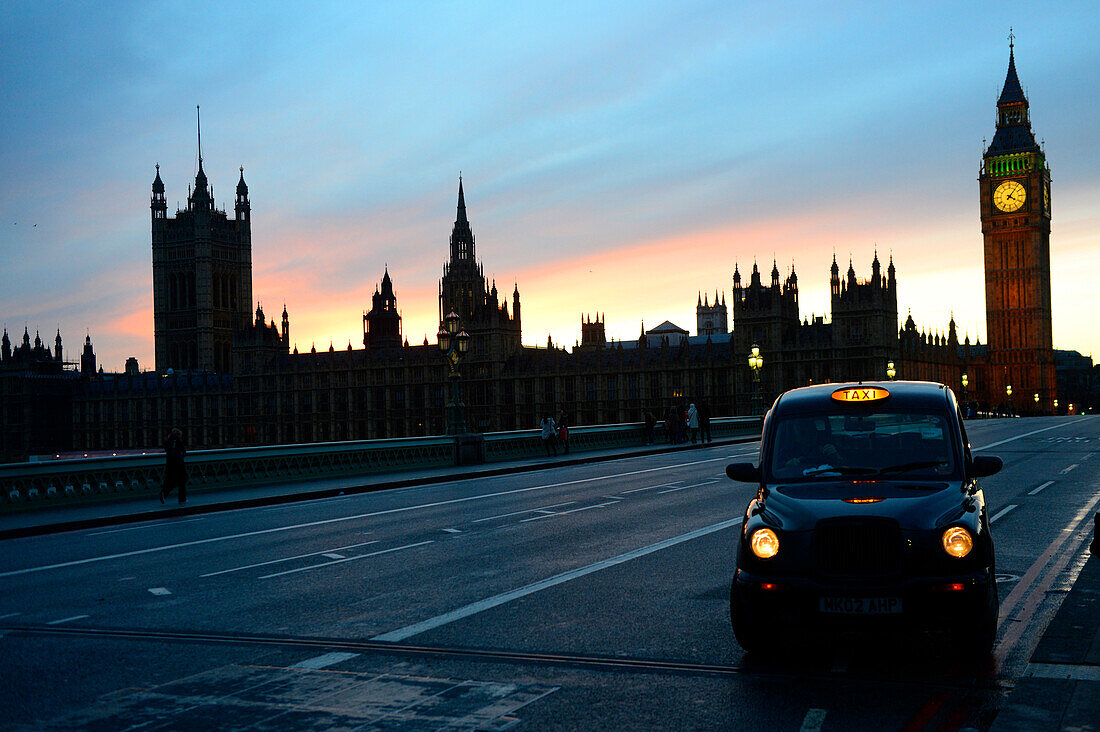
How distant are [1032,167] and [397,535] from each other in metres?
176

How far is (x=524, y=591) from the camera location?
10.4 meters

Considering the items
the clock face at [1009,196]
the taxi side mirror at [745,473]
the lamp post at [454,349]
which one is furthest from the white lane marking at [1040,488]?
the clock face at [1009,196]

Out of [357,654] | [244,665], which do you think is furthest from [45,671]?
[357,654]

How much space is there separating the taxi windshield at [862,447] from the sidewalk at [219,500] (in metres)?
14.4

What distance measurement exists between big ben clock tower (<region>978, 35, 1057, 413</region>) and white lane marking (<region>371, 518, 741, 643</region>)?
16553cm

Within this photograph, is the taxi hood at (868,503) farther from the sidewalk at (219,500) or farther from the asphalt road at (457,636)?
the sidewalk at (219,500)

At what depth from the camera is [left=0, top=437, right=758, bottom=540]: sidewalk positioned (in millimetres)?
18938

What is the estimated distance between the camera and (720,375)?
10988 centimetres

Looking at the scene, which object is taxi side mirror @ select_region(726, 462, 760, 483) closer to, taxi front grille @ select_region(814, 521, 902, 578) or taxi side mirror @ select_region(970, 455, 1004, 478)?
taxi front grille @ select_region(814, 521, 902, 578)

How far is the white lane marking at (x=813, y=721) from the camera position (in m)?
5.93

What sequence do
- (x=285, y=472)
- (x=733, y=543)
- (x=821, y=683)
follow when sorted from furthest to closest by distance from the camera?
(x=285, y=472) → (x=733, y=543) → (x=821, y=683)

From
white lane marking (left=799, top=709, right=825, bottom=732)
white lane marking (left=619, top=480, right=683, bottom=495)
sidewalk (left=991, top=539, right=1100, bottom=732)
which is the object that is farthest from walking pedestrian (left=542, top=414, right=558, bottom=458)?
white lane marking (left=799, top=709, right=825, bottom=732)

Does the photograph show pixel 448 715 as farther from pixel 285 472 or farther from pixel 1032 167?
pixel 1032 167

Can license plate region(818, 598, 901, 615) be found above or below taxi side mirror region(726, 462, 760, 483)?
below
